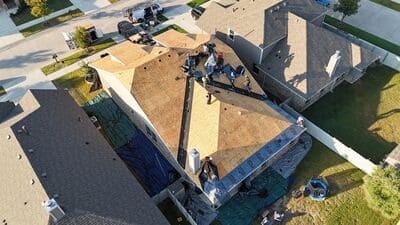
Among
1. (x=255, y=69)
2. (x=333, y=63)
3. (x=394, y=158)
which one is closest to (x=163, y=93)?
(x=255, y=69)

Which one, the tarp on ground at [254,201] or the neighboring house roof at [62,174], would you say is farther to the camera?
the tarp on ground at [254,201]

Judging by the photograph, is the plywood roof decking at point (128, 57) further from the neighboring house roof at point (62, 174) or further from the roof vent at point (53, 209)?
the roof vent at point (53, 209)

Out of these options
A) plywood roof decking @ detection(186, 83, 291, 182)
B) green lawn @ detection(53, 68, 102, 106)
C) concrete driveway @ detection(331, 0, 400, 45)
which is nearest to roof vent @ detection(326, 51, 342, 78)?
plywood roof decking @ detection(186, 83, 291, 182)

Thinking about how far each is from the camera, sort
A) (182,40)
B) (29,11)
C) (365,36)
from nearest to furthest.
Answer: (182,40) → (365,36) → (29,11)

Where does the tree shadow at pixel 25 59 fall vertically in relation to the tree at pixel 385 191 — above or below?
above

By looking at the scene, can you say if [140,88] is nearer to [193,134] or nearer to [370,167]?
[193,134]

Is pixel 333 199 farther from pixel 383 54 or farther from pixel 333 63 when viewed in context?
pixel 383 54

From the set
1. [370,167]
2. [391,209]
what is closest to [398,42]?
[370,167]

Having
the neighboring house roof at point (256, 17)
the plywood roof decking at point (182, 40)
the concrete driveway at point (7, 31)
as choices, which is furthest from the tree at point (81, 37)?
the neighboring house roof at point (256, 17)
